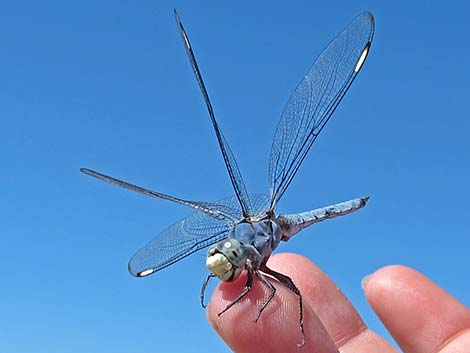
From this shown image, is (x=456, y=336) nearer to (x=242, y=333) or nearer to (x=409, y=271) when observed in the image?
(x=409, y=271)

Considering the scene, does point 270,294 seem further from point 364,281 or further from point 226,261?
point 364,281

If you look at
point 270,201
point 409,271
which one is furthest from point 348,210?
point 270,201

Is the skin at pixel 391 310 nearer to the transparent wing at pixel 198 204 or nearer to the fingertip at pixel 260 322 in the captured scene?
the transparent wing at pixel 198 204

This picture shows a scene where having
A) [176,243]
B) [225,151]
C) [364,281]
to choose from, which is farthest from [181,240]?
[364,281]

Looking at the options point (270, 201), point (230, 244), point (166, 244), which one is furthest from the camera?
point (270, 201)

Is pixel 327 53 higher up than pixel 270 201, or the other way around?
pixel 327 53

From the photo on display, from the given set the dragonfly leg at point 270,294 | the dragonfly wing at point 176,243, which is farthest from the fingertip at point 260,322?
the dragonfly wing at point 176,243

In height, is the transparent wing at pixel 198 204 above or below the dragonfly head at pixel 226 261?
above

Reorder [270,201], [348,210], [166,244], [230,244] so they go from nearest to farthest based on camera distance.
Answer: [230,244] → [166,244] → [270,201] → [348,210]
